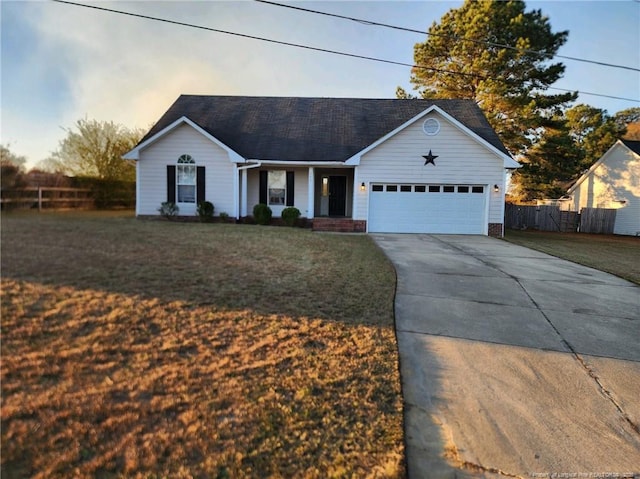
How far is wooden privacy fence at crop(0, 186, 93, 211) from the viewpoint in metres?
1.95

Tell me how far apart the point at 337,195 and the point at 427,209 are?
446 cm

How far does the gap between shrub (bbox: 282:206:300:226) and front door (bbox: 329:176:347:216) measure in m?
3.19

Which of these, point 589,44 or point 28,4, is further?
point 589,44

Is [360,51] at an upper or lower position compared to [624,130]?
lower

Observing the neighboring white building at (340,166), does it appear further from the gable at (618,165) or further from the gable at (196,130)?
the gable at (618,165)

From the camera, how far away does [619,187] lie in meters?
24.4

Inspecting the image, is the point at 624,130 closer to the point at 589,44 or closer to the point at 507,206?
the point at 507,206

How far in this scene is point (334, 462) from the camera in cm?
220

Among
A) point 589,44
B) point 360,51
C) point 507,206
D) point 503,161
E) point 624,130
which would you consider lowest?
point 507,206

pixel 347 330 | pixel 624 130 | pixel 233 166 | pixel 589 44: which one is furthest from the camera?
pixel 624 130

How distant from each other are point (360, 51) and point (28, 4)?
10.8m

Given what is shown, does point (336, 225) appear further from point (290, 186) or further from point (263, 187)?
point (263, 187)

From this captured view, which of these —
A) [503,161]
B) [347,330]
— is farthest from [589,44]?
[347,330]

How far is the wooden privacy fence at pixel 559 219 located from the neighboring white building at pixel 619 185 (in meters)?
0.95
